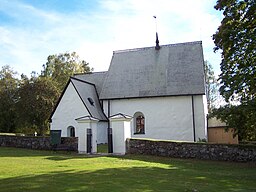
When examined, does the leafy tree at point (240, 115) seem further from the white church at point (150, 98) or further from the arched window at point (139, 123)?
the arched window at point (139, 123)

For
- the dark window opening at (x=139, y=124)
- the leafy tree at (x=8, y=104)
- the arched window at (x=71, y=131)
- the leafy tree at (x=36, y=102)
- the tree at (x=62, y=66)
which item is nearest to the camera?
the arched window at (x=71, y=131)

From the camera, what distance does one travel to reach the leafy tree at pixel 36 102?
37375 mm

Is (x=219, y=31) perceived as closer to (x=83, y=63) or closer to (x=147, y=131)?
(x=147, y=131)

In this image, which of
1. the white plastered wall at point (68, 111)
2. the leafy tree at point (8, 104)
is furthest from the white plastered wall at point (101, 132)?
the leafy tree at point (8, 104)

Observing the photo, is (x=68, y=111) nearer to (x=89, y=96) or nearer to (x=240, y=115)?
(x=89, y=96)

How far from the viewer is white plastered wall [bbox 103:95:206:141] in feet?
90.1

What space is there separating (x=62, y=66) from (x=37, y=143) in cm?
3502

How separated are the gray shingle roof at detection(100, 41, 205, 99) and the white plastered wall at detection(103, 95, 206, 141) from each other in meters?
0.70

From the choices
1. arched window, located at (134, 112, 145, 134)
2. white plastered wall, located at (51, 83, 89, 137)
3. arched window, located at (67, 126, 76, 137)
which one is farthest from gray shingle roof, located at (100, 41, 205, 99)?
arched window, located at (67, 126, 76, 137)

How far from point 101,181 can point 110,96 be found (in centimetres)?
2078

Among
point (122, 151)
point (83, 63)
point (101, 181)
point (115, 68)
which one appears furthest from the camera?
point (83, 63)

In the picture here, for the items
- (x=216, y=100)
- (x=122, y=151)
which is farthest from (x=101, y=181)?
(x=216, y=100)

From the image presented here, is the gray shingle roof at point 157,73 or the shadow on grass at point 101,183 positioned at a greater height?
the gray shingle roof at point 157,73

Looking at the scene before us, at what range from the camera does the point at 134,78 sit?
30938 millimetres
